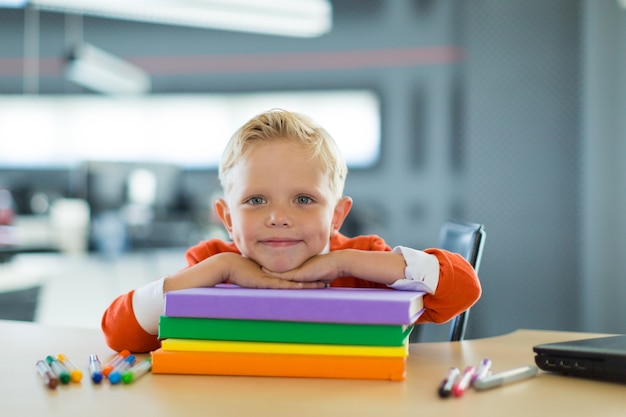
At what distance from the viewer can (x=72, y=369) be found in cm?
81

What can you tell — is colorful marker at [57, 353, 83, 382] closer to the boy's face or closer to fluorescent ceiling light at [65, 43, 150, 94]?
the boy's face

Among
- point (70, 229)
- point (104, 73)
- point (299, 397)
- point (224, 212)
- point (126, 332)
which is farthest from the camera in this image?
point (104, 73)

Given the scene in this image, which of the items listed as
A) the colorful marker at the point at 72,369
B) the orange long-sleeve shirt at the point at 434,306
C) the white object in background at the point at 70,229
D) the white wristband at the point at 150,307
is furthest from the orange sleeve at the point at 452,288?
the white object in background at the point at 70,229

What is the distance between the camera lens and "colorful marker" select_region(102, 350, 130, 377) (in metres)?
0.79

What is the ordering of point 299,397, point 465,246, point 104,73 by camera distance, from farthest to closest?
point 104,73
point 465,246
point 299,397

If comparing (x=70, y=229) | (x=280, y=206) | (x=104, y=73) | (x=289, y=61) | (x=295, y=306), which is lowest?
(x=70, y=229)

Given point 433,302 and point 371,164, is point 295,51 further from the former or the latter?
point 433,302

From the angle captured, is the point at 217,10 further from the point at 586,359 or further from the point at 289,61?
the point at 586,359

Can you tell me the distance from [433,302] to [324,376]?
1.03 ft

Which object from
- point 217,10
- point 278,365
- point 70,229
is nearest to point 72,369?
point 278,365

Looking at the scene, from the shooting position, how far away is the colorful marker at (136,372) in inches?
29.8

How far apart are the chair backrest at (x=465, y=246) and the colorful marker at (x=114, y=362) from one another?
2.09 feet

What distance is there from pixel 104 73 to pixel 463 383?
4990 mm

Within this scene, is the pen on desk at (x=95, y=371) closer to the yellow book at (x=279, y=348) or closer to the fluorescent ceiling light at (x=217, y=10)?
the yellow book at (x=279, y=348)
